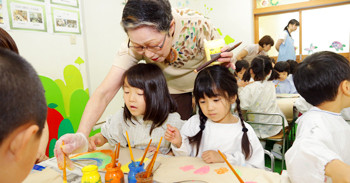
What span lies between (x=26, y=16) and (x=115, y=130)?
5.51 feet

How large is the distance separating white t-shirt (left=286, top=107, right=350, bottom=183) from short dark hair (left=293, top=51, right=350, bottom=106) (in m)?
0.08

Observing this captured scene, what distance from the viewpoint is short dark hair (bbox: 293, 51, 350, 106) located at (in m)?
1.10

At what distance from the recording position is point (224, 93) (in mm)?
1423

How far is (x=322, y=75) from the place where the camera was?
1.13 meters

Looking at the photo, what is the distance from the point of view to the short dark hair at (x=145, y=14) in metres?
1.13

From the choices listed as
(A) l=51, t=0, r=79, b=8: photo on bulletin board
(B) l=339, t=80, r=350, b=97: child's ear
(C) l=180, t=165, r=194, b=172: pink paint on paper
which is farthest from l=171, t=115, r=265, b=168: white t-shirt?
(A) l=51, t=0, r=79, b=8: photo on bulletin board

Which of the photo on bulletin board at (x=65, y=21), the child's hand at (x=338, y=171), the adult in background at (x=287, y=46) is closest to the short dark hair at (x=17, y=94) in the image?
the child's hand at (x=338, y=171)

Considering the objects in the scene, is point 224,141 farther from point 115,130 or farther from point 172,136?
point 115,130

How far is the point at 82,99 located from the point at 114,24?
3.85ft

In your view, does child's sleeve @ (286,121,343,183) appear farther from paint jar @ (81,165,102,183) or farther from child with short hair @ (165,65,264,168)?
paint jar @ (81,165,102,183)

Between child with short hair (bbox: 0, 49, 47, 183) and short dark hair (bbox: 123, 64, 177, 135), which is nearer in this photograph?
child with short hair (bbox: 0, 49, 47, 183)

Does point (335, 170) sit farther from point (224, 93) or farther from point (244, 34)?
point (244, 34)

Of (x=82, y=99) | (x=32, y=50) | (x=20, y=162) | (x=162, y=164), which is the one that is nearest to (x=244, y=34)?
(x=82, y=99)

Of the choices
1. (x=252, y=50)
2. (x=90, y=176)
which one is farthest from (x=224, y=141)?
(x=252, y=50)
